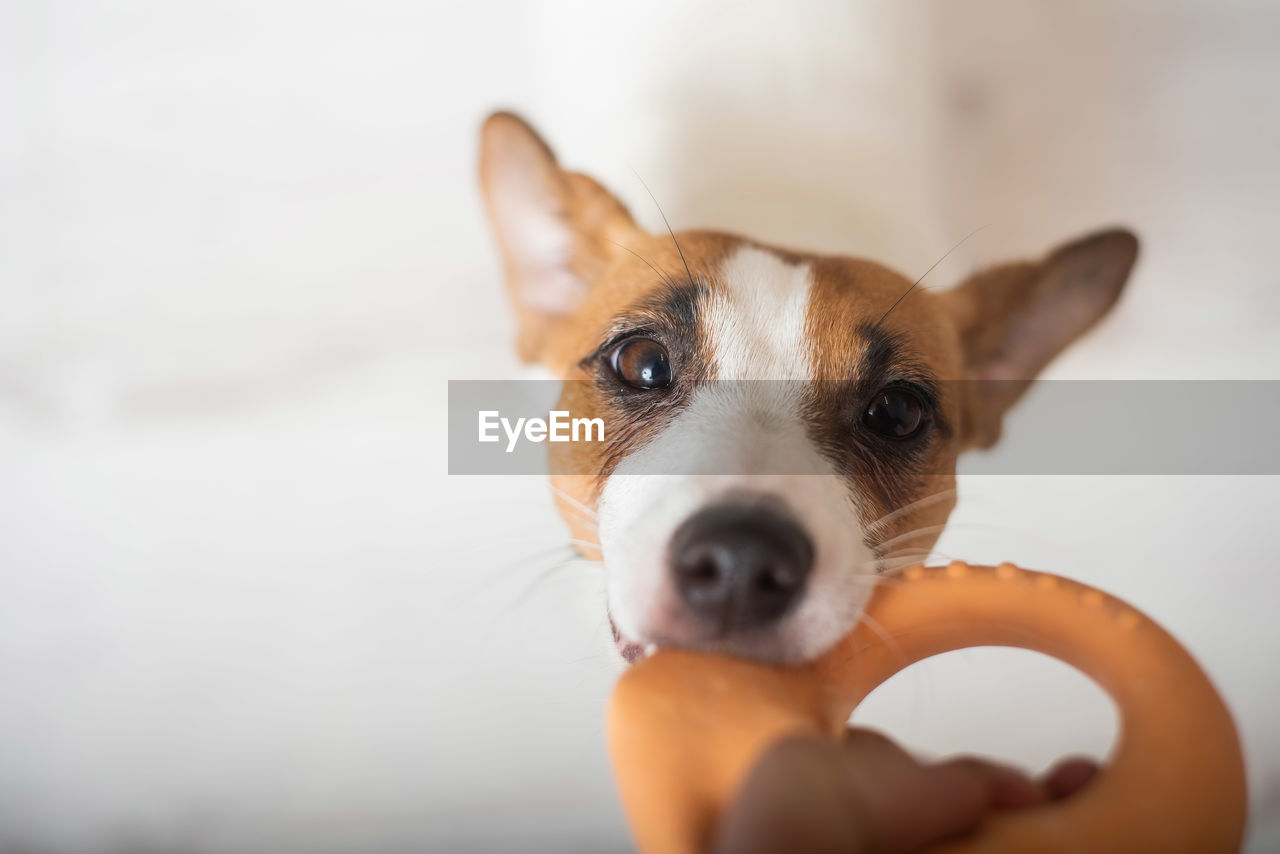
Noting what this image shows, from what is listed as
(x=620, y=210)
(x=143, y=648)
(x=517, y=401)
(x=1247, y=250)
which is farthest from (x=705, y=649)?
(x=1247, y=250)

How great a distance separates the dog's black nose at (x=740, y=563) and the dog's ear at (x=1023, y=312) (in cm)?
86

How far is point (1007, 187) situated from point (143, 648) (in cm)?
287

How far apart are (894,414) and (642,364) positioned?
0.46 meters

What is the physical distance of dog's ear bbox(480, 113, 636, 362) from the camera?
176 centimetres

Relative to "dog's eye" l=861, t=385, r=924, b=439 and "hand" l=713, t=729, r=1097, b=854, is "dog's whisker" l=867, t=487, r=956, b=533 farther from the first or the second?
"hand" l=713, t=729, r=1097, b=854

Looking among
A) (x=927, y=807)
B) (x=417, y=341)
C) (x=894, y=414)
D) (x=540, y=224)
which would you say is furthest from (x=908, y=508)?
(x=417, y=341)

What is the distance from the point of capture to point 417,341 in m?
2.42

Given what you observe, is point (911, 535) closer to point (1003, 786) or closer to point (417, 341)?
point (1003, 786)

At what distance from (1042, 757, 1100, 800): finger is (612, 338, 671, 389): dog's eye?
85cm

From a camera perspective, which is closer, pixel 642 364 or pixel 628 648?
pixel 628 648

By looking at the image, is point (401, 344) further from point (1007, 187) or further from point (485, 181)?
point (1007, 187)

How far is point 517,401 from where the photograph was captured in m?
2.28

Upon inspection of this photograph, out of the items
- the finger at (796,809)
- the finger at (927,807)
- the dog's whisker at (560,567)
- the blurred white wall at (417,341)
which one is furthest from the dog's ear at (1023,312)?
the finger at (796,809)
